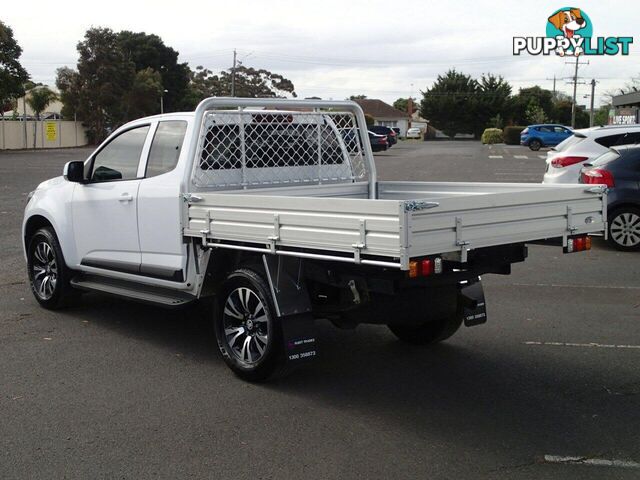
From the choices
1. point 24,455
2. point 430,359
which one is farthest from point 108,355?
point 430,359

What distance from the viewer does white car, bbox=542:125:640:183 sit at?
1323 centimetres

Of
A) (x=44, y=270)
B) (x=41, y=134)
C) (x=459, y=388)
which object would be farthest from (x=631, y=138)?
(x=41, y=134)

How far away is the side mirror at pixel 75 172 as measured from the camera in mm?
7336

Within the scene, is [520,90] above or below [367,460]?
above

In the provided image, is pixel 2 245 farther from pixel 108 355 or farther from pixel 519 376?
pixel 519 376

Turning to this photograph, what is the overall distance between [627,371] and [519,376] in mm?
839

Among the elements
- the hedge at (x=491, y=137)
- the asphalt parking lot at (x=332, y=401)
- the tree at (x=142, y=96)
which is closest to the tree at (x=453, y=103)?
the hedge at (x=491, y=137)

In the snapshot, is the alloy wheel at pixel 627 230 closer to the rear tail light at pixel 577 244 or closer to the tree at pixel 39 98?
the rear tail light at pixel 577 244

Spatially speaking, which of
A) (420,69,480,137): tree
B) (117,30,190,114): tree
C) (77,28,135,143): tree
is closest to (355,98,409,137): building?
(420,69,480,137): tree

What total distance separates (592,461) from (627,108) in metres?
48.0

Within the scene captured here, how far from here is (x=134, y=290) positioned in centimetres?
702

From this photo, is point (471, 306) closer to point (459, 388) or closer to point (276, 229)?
point (459, 388)

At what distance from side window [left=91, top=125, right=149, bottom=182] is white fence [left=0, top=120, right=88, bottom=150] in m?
48.4

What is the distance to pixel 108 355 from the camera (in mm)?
6539
